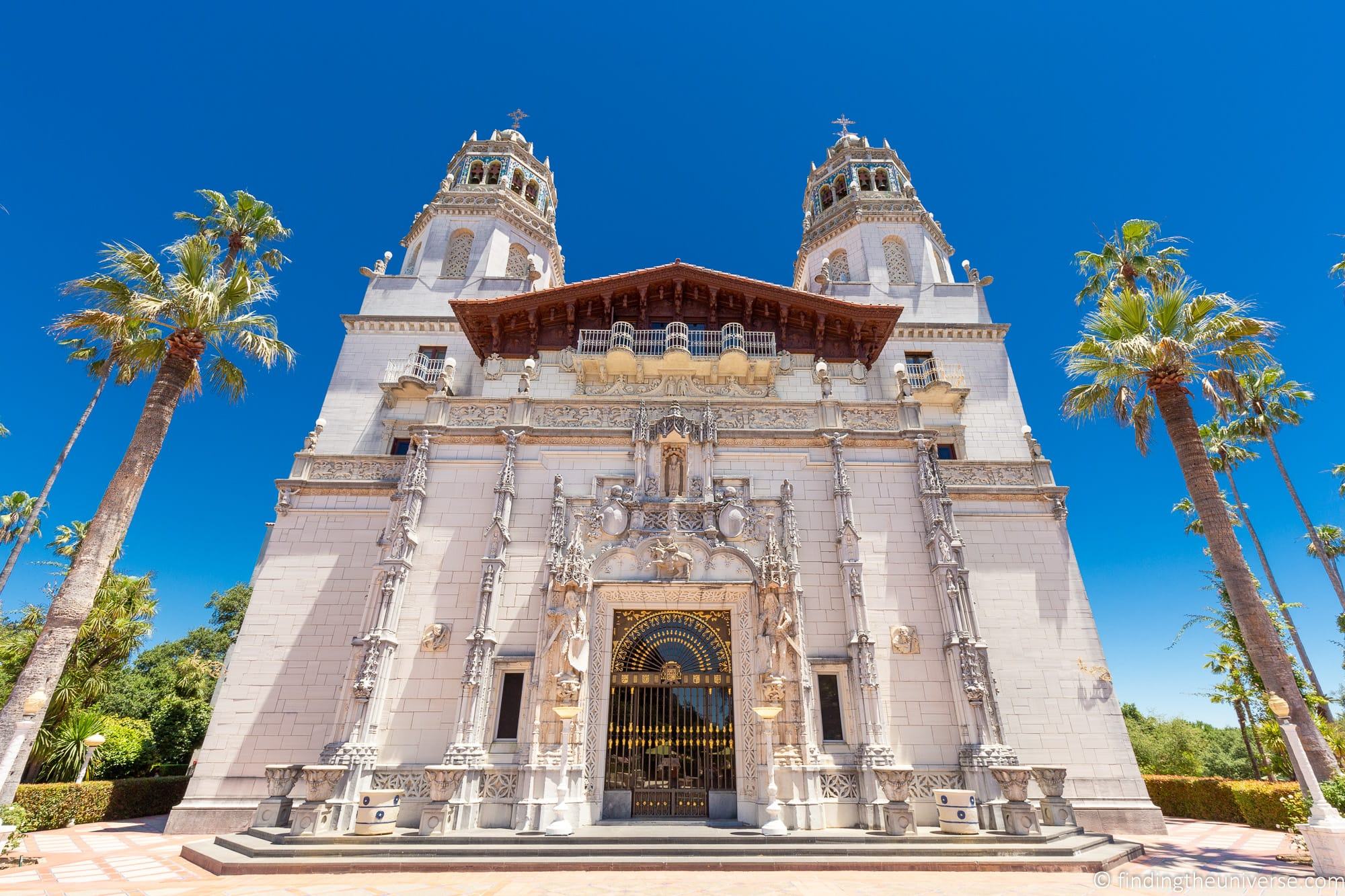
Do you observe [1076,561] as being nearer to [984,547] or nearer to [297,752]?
[984,547]

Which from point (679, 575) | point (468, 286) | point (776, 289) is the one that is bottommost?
point (679, 575)

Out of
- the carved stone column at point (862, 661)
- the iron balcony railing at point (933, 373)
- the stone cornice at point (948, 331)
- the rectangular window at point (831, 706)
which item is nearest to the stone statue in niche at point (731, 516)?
the carved stone column at point (862, 661)

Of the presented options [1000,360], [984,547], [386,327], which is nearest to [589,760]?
[984,547]

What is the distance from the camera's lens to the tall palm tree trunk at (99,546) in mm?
11375

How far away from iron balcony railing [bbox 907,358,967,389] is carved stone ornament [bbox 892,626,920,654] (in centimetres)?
974

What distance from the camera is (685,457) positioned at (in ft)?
55.5

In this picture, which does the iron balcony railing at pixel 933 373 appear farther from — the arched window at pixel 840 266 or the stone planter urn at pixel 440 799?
the stone planter urn at pixel 440 799

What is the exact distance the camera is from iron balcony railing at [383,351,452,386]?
2088 cm

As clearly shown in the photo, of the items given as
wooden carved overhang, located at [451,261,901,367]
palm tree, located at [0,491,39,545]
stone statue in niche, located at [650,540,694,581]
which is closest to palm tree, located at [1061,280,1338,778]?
wooden carved overhang, located at [451,261,901,367]

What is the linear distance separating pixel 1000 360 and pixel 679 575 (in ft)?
51.0

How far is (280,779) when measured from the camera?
1288 centimetres

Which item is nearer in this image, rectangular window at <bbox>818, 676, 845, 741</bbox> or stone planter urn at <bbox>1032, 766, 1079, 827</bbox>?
stone planter urn at <bbox>1032, 766, 1079, 827</bbox>

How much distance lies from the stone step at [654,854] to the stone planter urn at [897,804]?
0.85 feet

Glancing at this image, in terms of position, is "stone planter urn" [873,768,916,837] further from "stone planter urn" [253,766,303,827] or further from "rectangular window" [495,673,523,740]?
"stone planter urn" [253,766,303,827]
